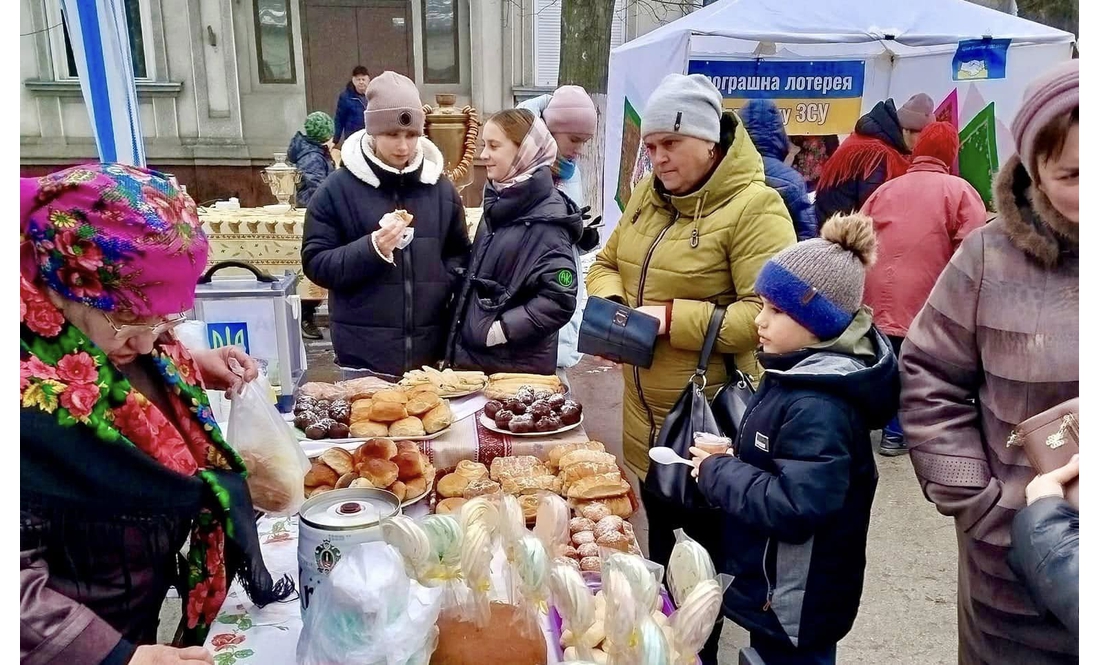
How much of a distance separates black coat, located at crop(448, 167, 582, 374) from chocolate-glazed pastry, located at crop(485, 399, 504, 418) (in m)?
0.53

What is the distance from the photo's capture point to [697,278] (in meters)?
2.33

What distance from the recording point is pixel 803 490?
1.65 meters

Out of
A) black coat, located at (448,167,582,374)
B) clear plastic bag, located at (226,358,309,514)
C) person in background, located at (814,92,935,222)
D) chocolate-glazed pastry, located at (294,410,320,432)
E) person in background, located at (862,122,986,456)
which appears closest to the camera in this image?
clear plastic bag, located at (226,358,309,514)

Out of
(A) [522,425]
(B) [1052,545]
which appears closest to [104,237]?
(A) [522,425]

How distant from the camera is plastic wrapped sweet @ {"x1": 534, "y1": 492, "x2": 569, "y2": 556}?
1432mm

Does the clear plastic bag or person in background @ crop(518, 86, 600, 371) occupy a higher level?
person in background @ crop(518, 86, 600, 371)

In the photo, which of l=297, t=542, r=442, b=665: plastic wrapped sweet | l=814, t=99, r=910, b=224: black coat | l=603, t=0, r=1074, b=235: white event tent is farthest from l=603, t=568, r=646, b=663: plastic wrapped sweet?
l=603, t=0, r=1074, b=235: white event tent

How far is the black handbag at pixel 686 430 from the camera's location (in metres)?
2.12

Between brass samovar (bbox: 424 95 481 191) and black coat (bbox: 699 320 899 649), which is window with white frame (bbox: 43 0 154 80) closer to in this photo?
brass samovar (bbox: 424 95 481 191)

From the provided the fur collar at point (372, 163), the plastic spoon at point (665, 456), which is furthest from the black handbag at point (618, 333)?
the fur collar at point (372, 163)

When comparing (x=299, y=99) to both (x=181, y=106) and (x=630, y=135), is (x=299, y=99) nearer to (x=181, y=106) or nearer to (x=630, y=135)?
(x=181, y=106)

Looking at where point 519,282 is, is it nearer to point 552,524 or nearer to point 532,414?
point 532,414

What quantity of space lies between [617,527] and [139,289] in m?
1.16
